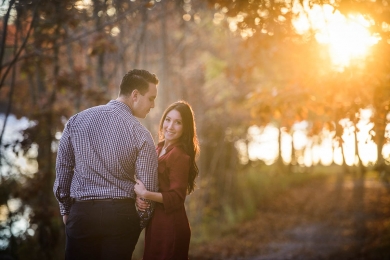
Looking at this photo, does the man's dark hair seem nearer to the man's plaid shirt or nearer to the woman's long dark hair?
the man's plaid shirt

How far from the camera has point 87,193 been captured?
3.55 m

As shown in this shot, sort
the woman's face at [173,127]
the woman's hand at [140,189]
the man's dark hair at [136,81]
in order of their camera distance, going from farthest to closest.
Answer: the woman's face at [173,127], the man's dark hair at [136,81], the woman's hand at [140,189]

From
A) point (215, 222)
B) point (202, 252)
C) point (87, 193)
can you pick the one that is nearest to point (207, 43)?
point (215, 222)

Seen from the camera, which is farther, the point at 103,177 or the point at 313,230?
the point at 313,230

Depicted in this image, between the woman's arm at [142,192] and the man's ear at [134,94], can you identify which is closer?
the woman's arm at [142,192]

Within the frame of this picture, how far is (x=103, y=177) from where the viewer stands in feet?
11.6

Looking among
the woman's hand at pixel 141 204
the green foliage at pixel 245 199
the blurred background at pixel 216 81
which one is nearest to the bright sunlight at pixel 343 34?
the blurred background at pixel 216 81

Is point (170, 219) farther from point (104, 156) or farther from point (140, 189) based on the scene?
point (104, 156)

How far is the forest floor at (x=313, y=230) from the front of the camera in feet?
34.8

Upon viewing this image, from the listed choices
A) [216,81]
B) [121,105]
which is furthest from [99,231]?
[216,81]

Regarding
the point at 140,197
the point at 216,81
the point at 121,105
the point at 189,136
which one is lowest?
the point at 140,197

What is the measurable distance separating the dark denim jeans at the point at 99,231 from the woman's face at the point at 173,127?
0.98 m

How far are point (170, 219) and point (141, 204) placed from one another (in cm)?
43

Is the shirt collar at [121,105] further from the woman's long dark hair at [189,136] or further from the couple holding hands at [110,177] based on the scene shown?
the woman's long dark hair at [189,136]
